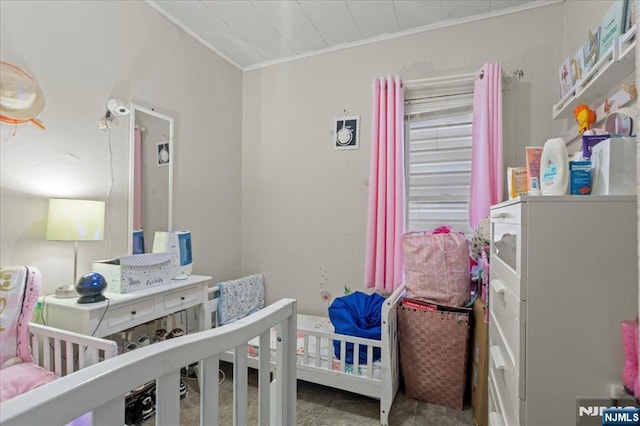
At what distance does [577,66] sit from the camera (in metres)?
1.42

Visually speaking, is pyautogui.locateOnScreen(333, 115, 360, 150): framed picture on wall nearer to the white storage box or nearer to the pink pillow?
the white storage box

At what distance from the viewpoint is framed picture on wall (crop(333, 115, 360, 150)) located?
2.53 m

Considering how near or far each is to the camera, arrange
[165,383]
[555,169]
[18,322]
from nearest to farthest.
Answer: [165,383] < [555,169] < [18,322]

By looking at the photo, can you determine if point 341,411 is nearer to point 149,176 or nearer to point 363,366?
A: point 363,366

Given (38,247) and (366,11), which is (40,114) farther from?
(366,11)

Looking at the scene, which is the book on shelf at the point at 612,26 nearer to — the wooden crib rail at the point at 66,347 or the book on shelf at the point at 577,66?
the book on shelf at the point at 577,66

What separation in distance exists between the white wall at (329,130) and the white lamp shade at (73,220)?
1.46 m

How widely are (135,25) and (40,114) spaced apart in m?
0.87

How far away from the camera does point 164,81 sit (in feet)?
7.23

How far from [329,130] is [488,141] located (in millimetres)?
1204

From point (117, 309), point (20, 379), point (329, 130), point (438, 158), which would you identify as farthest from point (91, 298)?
point (438, 158)

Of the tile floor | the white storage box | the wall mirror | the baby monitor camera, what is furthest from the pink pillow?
the baby monitor camera

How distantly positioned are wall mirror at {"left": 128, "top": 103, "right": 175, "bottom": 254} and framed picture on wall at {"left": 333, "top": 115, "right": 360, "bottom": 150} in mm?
1263

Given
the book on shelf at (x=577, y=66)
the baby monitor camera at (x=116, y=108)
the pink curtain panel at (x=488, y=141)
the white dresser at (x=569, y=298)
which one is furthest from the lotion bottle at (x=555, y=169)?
the baby monitor camera at (x=116, y=108)
